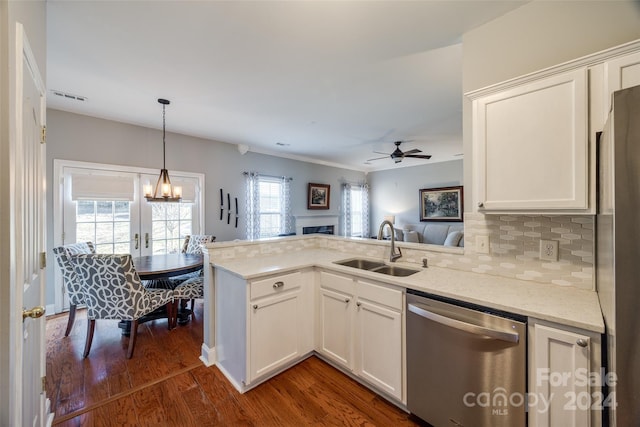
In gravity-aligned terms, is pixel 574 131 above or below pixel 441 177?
below

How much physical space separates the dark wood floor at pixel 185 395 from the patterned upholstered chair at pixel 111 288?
23 cm

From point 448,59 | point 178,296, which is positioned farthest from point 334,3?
point 178,296

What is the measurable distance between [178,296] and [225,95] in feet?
7.33

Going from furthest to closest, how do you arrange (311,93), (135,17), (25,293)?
1. (311,93)
2. (135,17)
3. (25,293)

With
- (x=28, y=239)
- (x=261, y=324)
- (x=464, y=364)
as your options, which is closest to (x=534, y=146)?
(x=464, y=364)

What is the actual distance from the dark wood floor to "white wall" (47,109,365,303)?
201 centimetres

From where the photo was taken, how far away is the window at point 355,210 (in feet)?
24.0

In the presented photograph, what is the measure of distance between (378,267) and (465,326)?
97 centimetres

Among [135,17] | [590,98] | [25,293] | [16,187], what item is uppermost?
[135,17]

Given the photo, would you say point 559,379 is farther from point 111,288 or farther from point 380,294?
point 111,288

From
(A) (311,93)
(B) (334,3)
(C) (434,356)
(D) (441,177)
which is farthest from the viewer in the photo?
(D) (441,177)

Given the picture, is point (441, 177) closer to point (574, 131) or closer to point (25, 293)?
point (574, 131)

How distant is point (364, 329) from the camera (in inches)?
73.7

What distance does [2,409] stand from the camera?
82cm
